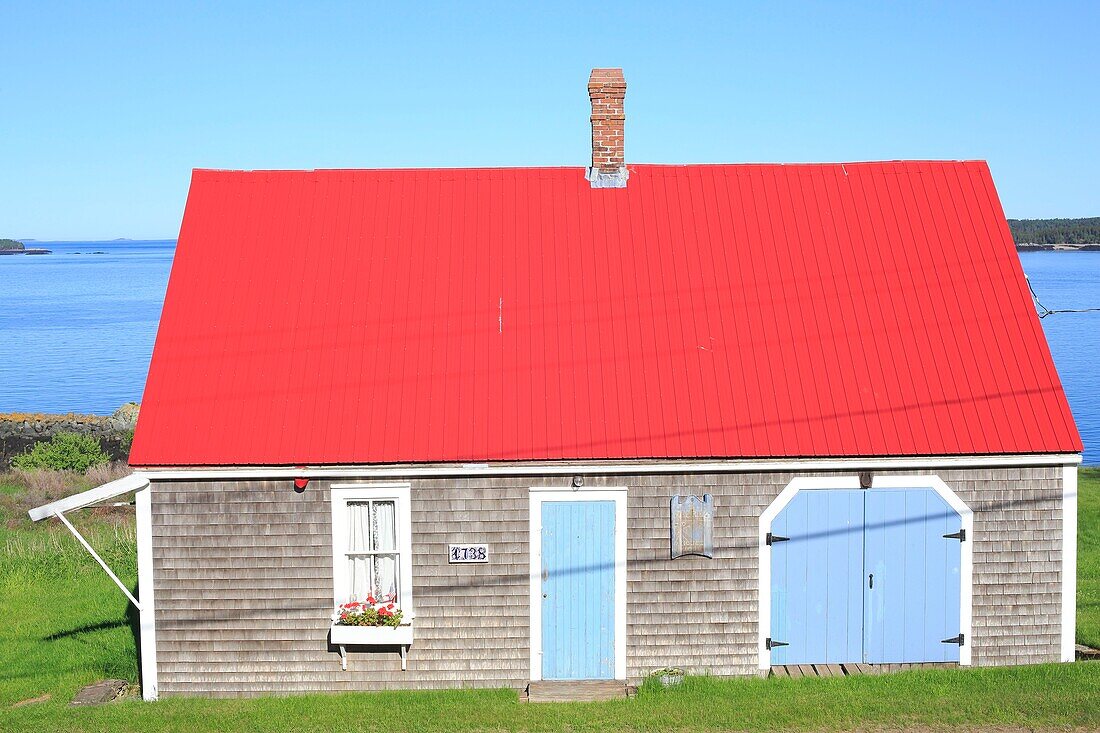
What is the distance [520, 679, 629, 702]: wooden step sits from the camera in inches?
483

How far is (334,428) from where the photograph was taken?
12.7 meters

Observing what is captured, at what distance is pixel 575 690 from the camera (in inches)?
490

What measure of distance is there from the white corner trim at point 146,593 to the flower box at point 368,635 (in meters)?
2.20

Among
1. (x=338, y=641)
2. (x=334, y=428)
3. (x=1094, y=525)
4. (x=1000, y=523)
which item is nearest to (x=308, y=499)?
(x=334, y=428)

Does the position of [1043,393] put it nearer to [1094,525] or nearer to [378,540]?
[378,540]

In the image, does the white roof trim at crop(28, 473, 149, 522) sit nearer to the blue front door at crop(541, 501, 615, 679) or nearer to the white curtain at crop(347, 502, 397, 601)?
the white curtain at crop(347, 502, 397, 601)

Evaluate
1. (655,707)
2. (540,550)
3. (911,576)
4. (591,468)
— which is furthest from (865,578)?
(540,550)

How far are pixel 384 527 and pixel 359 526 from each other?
0.30 meters

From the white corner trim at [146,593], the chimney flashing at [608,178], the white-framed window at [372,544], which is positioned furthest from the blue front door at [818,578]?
the white corner trim at [146,593]

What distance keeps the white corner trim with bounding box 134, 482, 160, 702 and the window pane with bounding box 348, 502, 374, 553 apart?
234 centimetres

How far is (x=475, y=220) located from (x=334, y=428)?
13.3 feet

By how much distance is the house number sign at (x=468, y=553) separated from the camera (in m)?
12.6

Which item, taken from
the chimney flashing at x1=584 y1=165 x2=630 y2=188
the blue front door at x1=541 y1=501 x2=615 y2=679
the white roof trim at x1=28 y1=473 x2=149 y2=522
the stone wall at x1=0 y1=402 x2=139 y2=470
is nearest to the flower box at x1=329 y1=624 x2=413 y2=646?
the blue front door at x1=541 y1=501 x2=615 y2=679

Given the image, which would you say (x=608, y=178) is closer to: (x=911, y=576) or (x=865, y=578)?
(x=865, y=578)
